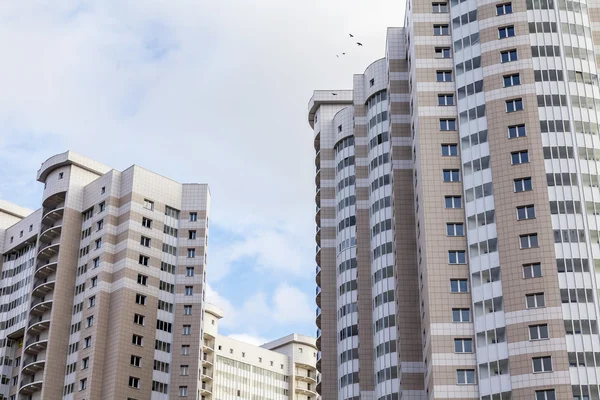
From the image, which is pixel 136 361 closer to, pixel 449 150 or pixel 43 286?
pixel 43 286

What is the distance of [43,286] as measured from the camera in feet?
416

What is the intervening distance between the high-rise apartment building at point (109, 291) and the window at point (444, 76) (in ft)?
158

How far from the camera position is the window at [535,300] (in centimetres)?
7844

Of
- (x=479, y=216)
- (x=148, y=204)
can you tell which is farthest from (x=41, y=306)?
(x=479, y=216)

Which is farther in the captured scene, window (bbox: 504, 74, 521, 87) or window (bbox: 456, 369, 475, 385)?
window (bbox: 504, 74, 521, 87)

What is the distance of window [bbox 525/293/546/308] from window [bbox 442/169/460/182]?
1440 centimetres

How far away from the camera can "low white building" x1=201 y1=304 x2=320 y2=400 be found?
170625mm

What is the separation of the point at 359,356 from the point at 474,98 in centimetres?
3141

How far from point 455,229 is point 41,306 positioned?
6412 centimetres

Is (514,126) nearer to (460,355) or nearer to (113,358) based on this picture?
(460,355)

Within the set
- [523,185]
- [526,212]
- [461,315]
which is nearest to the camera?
[461,315]

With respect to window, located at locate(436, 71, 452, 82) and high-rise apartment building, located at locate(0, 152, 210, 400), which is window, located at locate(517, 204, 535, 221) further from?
high-rise apartment building, located at locate(0, 152, 210, 400)

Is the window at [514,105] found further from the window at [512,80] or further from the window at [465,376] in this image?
the window at [465,376]

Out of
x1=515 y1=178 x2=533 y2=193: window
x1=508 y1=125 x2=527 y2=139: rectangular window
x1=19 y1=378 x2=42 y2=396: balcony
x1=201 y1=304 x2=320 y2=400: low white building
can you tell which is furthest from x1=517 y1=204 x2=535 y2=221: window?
x1=201 y1=304 x2=320 y2=400: low white building
